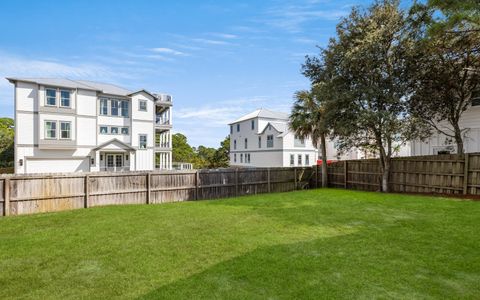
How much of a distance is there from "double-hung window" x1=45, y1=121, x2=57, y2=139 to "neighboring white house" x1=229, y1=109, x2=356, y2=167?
2211 cm

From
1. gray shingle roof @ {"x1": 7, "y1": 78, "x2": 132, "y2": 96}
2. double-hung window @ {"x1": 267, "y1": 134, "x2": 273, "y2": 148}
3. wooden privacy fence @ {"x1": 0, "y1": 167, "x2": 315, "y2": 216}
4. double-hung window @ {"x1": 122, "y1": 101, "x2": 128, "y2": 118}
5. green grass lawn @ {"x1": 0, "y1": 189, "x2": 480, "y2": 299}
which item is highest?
gray shingle roof @ {"x1": 7, "y1": 78, "x2": 132, "y2": 96}

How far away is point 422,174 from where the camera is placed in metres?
13.6

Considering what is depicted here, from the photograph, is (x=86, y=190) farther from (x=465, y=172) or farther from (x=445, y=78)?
(x=445, y=78)

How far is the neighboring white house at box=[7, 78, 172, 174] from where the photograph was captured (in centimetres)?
2294

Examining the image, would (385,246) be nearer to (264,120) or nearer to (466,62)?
(466,62)

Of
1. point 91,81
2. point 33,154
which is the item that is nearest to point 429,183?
point 33,154

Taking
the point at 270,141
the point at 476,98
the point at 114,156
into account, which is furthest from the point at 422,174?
the point at 114,156

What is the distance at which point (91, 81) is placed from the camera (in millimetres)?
28328

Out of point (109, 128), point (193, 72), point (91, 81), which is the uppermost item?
point (91, 81)

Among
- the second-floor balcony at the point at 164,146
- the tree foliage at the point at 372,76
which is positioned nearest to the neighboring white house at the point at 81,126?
the second-floor balcony at the point at 164,146

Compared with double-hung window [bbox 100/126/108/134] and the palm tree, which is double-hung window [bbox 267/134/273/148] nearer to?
the palm tree

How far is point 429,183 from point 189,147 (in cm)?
4140

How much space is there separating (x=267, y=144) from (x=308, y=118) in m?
17.1

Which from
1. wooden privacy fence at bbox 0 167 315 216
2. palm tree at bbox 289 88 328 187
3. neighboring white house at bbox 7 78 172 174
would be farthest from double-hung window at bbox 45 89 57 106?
palm tree at bbox 289 88 328 187
